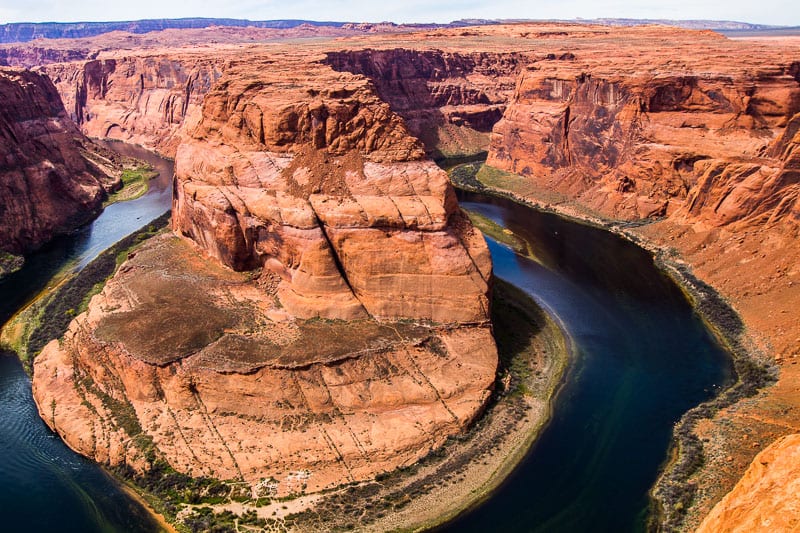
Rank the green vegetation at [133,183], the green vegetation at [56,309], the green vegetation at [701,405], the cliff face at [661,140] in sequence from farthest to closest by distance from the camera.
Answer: the green vegetation at [133,183] → the cliff face at [661,140] → the green vegetation at [56,309] → the green vegetation at [701,405]

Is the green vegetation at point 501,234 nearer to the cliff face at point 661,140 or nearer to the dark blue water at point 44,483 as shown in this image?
the cliff face at point 661,140

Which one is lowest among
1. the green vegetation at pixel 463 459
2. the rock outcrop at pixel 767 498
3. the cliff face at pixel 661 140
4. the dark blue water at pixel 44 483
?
the dark blue water at pixel 44 483

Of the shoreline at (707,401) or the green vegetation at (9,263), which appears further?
the green vegetation at (9,263)

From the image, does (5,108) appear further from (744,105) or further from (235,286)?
(744,105)

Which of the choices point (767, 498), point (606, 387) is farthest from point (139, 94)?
point (767, 498)

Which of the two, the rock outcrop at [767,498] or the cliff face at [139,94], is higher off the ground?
the cliff face at [139,94]

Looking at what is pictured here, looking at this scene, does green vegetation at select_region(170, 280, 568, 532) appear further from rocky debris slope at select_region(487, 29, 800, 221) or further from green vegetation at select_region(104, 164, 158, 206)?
green vegetation at select_region(104, 164, 158, 206)

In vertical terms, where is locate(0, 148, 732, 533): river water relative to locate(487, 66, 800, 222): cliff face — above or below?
below

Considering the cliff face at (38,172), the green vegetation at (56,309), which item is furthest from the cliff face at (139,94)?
the green vegetation at (56,309)

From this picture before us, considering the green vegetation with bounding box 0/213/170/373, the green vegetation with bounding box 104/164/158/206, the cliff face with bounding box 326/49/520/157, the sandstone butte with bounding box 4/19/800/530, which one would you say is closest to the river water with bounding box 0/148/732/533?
the green vegetation with bounding box 0/213/170/373
